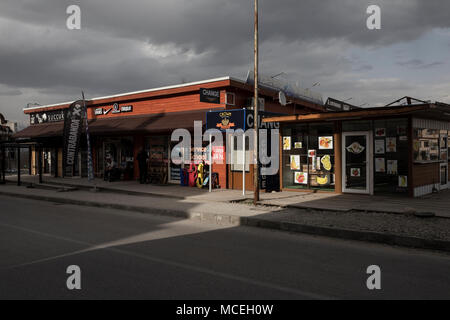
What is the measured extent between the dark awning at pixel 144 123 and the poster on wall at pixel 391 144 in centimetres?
745

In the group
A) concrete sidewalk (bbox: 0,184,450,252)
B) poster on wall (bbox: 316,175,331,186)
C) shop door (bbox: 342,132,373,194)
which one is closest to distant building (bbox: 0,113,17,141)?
concrete sidewalk (bbox: 0,184,450,252)

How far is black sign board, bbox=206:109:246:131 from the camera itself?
48.2 ft

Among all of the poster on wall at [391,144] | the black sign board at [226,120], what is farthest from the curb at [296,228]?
the poster on wall at [391,144]

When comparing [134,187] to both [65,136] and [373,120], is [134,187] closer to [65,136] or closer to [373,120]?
[65,136]

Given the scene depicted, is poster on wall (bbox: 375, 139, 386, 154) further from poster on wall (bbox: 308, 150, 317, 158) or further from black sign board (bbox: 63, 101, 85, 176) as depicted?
black sign board (bbox: 63, 101, 85, 176)

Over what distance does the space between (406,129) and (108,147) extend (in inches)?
629

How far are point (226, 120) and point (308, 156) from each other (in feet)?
11.5

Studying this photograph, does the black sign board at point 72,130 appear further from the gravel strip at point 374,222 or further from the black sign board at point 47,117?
the gravel strip at point 374,222

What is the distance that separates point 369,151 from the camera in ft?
44.7

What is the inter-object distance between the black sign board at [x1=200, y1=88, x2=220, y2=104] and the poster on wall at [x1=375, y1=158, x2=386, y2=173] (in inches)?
257

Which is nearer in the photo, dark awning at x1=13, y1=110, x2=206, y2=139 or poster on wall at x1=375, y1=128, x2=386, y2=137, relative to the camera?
poster on wall at x1=375, y1=128, x2=386, y2=137

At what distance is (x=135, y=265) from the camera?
5.88m

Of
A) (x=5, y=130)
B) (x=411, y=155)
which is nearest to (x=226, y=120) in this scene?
(x=411, y=155)

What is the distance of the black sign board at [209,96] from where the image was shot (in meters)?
14.9
